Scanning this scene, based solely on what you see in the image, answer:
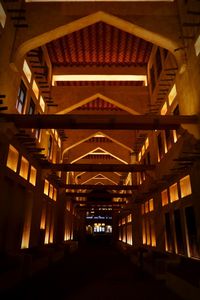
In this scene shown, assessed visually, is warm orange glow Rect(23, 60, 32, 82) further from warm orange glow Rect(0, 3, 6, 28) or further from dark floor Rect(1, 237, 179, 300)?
dark floor Rect(1, 237, 179, 300)

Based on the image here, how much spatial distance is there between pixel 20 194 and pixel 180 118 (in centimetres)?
852

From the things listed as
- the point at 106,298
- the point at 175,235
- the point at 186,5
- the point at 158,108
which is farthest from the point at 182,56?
the point at 106,298

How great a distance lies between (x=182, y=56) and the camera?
1062 centimetres

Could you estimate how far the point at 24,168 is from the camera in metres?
12.6

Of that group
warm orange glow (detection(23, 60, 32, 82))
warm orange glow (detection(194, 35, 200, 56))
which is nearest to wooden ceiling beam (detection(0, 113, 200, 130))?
warm orange glow (detection(194, 35, 200, 56))

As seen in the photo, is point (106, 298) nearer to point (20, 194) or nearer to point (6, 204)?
point (6, 204)

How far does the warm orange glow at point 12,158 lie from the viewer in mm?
10391

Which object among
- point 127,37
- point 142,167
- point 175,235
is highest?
point 127,37

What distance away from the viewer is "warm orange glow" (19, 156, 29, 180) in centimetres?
1213

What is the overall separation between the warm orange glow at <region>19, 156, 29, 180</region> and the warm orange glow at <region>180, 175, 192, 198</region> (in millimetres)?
7923

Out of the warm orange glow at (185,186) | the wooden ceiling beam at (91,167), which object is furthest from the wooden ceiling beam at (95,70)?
the warm orange glow at (185,186)

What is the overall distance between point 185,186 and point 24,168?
8093mm

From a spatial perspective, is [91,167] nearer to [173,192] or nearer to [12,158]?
[173,192]

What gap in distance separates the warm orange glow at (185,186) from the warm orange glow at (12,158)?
25.8ft
